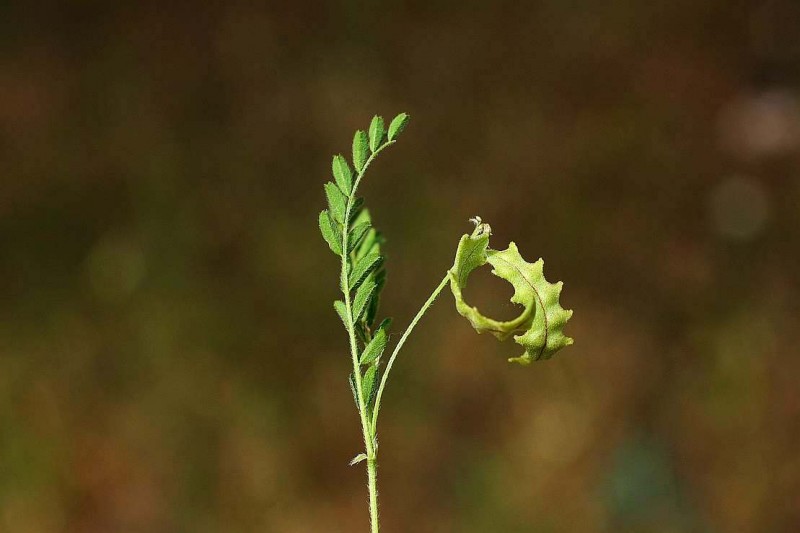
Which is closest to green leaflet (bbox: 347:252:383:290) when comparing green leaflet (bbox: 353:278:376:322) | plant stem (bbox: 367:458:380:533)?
green leaflet (bbox: 353:278:376:322)

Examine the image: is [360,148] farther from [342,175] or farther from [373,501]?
[373,501]

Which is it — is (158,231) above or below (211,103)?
below

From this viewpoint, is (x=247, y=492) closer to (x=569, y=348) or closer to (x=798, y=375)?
(x=569, y=348)

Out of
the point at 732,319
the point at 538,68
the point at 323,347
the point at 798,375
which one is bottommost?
the point at 798,375

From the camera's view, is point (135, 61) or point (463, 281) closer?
point (463, 281)

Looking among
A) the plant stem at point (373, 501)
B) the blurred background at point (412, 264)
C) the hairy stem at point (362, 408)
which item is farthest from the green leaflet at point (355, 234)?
the blurred background at point (412, 264)

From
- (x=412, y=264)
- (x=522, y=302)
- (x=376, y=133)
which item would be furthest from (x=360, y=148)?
(x=412, y=264)

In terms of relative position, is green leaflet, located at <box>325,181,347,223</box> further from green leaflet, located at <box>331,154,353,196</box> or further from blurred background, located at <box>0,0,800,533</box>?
blurred background, located at <box>0,0,800,533</box>

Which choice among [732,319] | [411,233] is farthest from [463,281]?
[732,319]
